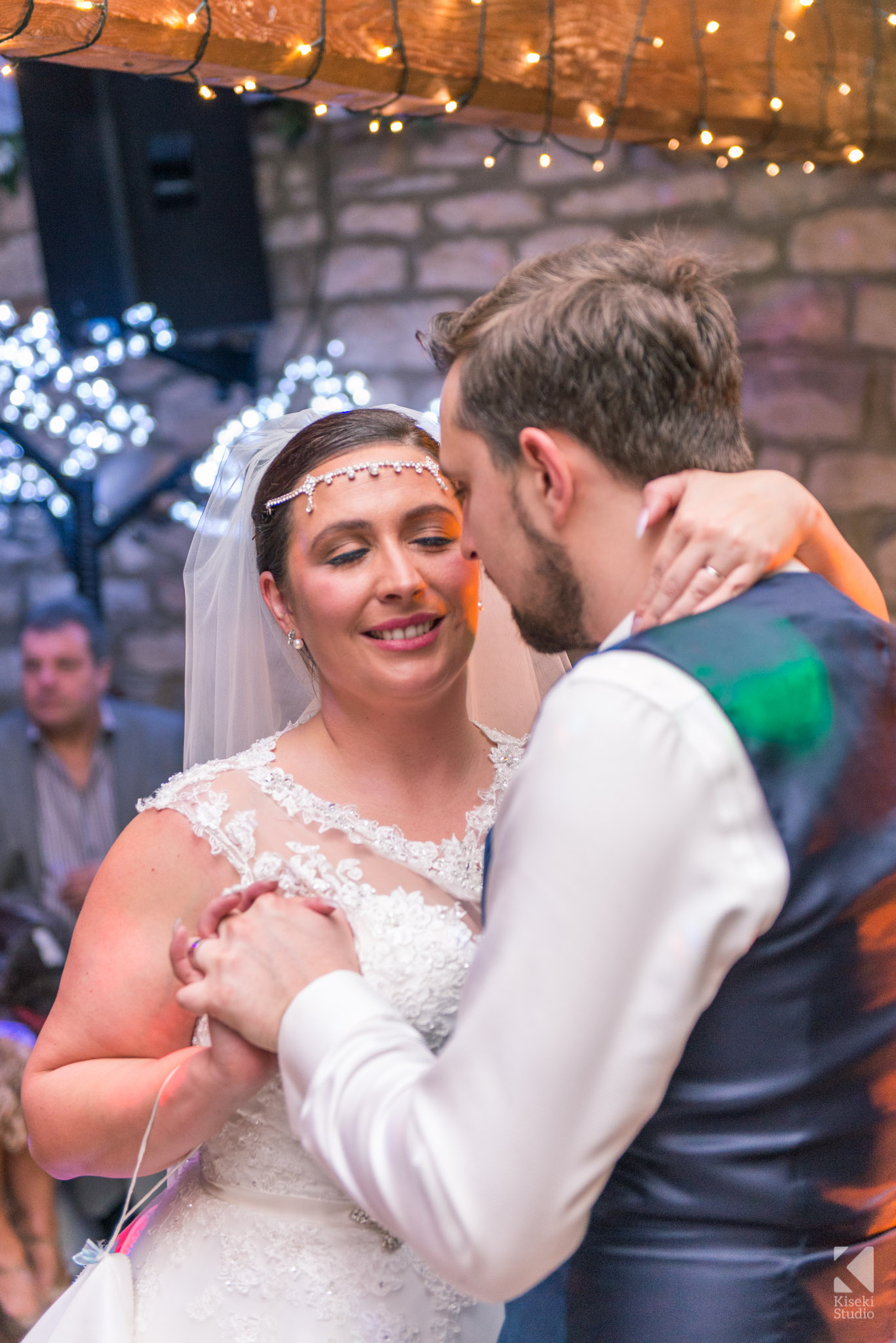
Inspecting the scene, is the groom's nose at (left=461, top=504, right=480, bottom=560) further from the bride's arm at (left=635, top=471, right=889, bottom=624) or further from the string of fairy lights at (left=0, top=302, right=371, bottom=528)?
the string of fairy lights at (left=0, top=302, right=371, bottom=528)

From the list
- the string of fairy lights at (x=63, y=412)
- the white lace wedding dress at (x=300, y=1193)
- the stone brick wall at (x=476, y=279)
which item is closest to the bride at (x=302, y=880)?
the white lace wedding dress at (x=300, y=1193)

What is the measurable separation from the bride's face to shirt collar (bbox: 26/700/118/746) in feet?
7.11

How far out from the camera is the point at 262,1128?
1608 millimetres

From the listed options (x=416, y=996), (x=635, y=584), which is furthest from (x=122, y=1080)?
(x=635, y=584)

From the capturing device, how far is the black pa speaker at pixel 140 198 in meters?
3.94

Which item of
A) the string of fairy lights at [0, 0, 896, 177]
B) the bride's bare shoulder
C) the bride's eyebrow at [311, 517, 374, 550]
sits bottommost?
the bride's bare shoulder

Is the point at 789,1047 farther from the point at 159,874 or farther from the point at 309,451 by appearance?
the point at 309,451

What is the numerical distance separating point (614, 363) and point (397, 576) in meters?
0.64

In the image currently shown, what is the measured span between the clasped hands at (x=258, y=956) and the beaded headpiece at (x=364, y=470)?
2.61 ft

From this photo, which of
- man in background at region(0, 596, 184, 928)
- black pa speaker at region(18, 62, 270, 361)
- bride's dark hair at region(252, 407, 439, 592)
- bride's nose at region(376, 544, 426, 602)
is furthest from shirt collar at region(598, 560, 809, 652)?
black pa speaker at region(18, 62, 270, 361)

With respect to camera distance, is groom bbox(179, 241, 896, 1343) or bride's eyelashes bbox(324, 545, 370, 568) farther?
bride's eyelashes bbox(324, 545, 370, 568)

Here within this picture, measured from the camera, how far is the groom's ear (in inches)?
47.7

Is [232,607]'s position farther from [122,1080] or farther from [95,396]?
[95,396]
